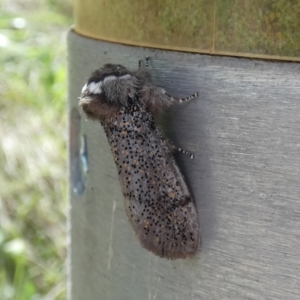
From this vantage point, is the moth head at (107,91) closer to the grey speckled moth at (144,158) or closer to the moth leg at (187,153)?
the grey speckled moth at (144,158)

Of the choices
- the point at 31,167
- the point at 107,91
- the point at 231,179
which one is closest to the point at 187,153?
the point at 231,179

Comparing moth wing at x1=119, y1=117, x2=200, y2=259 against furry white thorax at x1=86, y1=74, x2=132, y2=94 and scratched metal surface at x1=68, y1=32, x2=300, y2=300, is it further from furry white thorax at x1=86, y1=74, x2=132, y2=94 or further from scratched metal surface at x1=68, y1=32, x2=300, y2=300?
furry white thorax at x1=86, y1=74, x2=132, y2=94

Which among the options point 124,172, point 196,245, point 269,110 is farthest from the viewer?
point 124,172

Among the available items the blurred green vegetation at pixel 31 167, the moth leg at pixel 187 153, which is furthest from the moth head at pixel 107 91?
the blurred green vegetation at pixel 31 167

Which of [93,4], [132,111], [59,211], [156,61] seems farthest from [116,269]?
[59,211]

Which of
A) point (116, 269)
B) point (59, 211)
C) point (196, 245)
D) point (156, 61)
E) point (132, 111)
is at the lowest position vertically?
point (59, 211)

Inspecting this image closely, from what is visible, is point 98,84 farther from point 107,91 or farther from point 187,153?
point 187,153

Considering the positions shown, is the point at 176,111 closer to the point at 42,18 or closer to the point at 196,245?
the point at 196,245
